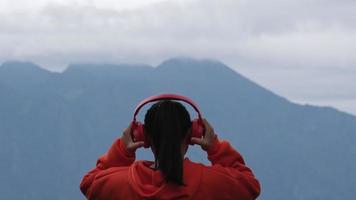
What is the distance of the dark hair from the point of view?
412 centimetres

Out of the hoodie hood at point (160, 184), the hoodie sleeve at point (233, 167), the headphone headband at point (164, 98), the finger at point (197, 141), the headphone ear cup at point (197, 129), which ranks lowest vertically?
the hoodie hood at point (160, 184)

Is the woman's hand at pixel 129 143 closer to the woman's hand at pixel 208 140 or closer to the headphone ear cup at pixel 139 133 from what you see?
the headphone ear cup at pixel 139 133

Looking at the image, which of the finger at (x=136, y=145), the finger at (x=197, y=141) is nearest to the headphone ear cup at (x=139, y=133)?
the finger at (x=136, y=145)

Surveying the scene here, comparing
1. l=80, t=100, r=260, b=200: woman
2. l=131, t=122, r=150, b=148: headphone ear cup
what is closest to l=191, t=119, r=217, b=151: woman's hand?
l=80, t=100, r=260, b=200: woman

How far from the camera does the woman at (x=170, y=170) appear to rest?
4.15 m

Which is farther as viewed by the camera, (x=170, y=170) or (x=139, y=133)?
(x=139, y=133)

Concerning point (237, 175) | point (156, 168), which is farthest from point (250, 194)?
point (156, 168)

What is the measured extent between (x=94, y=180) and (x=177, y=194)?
345 mm

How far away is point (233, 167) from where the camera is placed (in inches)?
168

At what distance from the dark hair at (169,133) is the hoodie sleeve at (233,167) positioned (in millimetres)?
155

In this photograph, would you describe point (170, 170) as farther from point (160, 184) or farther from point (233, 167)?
point (233, 167)

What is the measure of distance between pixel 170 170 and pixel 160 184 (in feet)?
0.30

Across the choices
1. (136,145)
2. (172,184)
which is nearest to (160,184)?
(172,184)

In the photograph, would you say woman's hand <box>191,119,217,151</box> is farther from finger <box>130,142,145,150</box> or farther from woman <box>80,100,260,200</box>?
finger <box>130,142,145,150</box>
